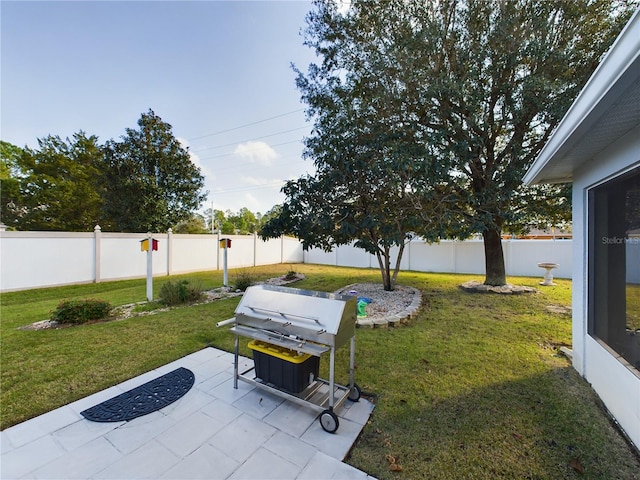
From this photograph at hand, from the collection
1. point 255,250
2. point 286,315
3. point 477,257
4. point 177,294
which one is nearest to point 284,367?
point 286,315

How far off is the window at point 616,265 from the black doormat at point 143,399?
389cm

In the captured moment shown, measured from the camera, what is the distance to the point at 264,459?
1.80 metres

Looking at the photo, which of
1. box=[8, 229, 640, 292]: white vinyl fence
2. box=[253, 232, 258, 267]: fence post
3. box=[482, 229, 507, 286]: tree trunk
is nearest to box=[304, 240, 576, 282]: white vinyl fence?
box=[8, 229, 640, 292]: white vinyl fence

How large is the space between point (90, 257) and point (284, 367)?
964cm

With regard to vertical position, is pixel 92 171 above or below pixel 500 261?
above

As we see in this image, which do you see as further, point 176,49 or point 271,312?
point 176,49

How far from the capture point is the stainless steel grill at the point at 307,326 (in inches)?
81.7

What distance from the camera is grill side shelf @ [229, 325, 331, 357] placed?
207cm

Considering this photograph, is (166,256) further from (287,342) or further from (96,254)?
(287,342)

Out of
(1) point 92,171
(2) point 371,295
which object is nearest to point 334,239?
(2) point 371,295

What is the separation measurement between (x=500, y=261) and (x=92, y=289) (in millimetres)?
12089

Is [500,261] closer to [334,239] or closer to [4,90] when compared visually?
[334,239]

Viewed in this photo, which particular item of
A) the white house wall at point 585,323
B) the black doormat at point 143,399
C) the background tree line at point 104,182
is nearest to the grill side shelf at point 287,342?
the black doormat at point 143,399

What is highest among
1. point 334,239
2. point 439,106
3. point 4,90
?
point 4,90
